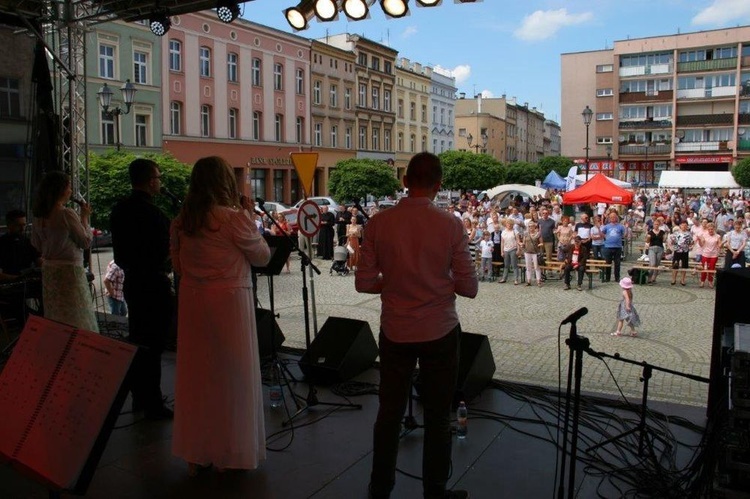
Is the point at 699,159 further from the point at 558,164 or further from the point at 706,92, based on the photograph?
the point at 558,164

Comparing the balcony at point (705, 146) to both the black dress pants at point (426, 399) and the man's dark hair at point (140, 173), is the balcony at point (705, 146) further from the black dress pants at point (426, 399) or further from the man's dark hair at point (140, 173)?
the black dress pants at point (426, 399)

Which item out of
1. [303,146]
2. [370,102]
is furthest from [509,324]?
[370,102]

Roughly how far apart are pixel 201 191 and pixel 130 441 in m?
1.91

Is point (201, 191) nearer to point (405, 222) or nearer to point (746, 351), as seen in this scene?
point (405, 222)

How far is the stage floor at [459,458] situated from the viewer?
3479mm

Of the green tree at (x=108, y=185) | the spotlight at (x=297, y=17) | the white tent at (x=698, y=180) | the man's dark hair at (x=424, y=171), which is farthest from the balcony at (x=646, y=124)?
the man's dark hair at (x=424, y=171)

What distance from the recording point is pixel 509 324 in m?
10.2

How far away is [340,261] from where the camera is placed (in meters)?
16.2

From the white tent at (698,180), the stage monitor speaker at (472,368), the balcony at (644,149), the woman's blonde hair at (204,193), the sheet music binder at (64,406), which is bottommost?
the stage monitor speaker at (472,368)

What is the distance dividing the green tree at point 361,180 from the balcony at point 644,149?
33.8 metres

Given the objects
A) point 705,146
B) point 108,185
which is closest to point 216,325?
point 108,185

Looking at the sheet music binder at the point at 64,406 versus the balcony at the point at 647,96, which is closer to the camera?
the sheet music binder at the point at 64,406

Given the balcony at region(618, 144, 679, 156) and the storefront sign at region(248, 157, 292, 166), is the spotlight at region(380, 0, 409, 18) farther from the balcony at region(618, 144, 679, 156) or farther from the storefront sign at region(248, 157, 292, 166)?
the balcony at region(618, 144, 679, 156)

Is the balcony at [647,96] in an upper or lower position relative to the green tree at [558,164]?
upper
